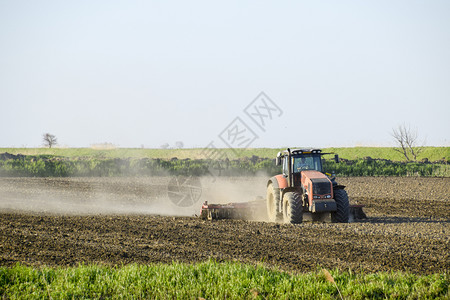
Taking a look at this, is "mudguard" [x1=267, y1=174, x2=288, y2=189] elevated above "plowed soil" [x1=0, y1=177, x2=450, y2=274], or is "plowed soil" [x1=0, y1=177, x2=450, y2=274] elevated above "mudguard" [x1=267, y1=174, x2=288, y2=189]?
"mudguard" [x1=267, y1=174, x2=288, y2=189]

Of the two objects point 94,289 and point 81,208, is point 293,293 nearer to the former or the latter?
point 94,289

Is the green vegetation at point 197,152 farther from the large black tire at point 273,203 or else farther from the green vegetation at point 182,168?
the large black tire at point 273,203

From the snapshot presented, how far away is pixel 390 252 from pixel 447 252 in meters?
1.24

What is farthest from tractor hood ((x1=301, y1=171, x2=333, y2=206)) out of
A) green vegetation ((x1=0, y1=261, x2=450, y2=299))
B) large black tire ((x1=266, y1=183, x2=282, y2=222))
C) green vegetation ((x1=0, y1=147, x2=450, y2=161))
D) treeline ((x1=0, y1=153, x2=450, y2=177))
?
green vegetation ((x1=0, y1=147, x2=450, y2=161))

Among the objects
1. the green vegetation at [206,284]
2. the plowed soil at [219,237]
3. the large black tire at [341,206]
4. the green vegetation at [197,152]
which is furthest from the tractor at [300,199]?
the green vegetation at [197,152]

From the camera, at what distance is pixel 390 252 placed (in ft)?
36.6

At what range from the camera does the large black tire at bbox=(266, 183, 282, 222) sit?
16.9 m

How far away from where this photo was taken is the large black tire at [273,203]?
1686 cm

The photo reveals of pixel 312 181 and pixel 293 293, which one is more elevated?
pixel 312 181

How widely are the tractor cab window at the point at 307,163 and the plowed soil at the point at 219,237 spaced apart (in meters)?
1.98

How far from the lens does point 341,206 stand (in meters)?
15.5

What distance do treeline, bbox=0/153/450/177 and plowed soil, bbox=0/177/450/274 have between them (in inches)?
557

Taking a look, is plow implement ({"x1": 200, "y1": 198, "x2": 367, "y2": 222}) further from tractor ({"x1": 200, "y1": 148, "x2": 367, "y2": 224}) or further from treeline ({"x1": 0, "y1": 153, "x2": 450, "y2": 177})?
treeline ({"x1": 0, "y1": 153, "x2": 450, "y2": 177})

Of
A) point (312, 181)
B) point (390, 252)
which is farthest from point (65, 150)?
point (390, 252)
